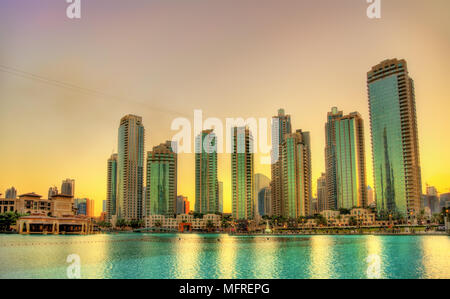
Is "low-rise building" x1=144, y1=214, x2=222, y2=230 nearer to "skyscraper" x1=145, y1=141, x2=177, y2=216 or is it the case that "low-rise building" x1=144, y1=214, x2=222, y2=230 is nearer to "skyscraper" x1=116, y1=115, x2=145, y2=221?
"skyscraper" x1=145, y1=141, x2=177, y2=216

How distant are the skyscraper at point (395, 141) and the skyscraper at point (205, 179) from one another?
55.7 meters

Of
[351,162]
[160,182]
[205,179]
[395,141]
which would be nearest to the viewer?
[395,141]

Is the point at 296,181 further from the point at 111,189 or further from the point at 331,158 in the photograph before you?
the point at 111,189

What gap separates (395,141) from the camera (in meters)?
96.4

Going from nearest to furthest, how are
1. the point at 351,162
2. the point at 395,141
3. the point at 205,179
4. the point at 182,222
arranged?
the point at 395,141
the point at 182,222
the point at 351,162
the point at 205,179

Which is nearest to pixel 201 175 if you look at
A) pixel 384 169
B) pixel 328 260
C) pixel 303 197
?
pixel 303 197

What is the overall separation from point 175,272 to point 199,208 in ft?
398

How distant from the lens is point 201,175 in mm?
143375

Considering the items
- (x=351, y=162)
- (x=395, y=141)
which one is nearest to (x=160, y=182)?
(x=351, y=162)

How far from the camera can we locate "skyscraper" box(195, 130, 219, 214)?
14025cm

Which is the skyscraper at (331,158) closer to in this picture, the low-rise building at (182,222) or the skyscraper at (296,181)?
the skyscraper at (296,181)

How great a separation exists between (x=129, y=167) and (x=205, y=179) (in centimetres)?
2921

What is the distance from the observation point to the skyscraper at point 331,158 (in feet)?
496

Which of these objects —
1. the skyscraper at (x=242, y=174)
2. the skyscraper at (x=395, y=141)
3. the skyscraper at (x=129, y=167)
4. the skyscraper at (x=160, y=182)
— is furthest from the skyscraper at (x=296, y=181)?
the skyscraper at (x=129, y=167)
